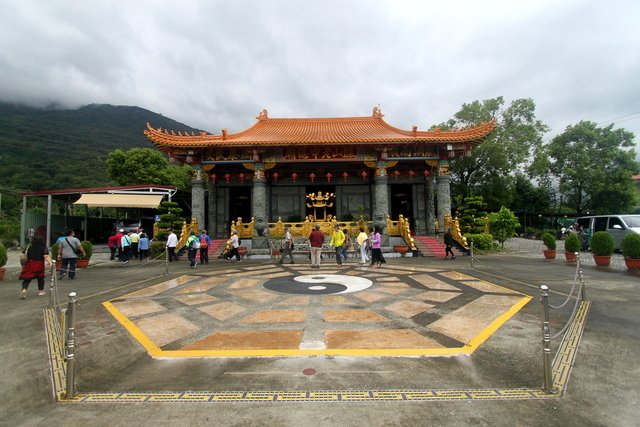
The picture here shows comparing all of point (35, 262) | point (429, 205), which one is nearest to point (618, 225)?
point (429, 205)

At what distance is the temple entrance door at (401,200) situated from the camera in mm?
21734

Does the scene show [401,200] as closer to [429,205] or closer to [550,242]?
[429,205]

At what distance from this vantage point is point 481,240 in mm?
17000

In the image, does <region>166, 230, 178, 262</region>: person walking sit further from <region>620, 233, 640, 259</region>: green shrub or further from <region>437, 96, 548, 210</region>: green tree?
<region>437, 96, 548, 210</region>: green tree

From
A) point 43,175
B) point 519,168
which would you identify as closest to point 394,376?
point 519,168

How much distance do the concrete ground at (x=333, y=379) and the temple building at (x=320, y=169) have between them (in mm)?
12855

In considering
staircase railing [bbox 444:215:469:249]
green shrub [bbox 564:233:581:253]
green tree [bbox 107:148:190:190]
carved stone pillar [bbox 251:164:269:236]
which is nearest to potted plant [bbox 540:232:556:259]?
green shrub [bbox 564:233:581:253]

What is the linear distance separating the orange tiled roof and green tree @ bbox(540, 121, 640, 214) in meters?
14.9

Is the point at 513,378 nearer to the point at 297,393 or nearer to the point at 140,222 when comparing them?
the point at 297,393

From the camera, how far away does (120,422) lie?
2.73m

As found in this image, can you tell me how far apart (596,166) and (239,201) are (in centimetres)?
3069

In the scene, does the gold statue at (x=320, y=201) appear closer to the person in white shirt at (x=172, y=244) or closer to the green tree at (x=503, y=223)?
the person in white shirt at (x=172, y=244)

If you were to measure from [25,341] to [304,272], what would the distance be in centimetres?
712

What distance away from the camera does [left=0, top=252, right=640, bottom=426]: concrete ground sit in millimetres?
2777
